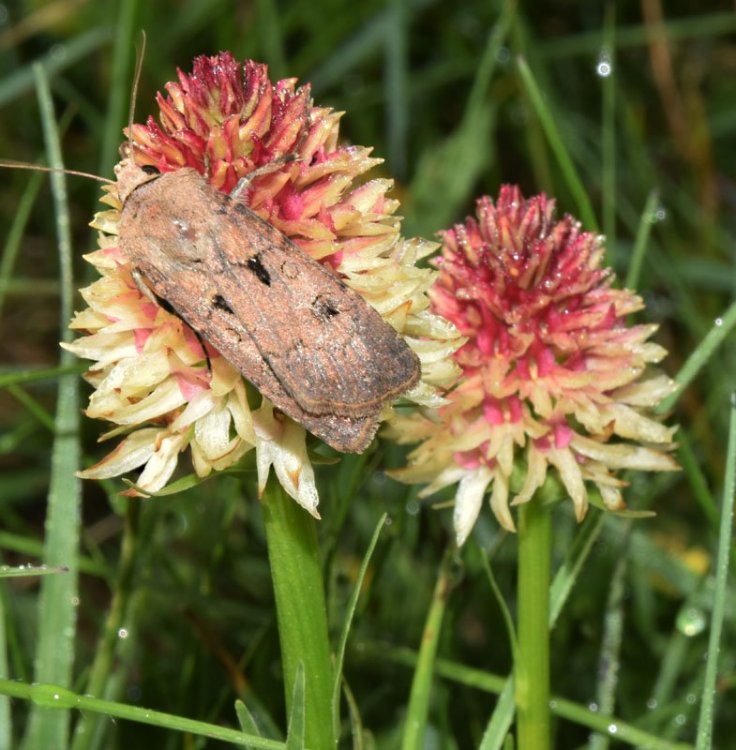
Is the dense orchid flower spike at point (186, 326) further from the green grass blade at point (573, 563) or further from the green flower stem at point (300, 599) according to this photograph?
the green grass blade at point (573, 563)

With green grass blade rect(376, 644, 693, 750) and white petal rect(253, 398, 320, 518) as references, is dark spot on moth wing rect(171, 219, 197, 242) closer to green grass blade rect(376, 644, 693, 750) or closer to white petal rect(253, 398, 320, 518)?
white petal rect(253, 398, 320, 518)

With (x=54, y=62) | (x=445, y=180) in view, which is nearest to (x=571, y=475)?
(x=445, y=180)

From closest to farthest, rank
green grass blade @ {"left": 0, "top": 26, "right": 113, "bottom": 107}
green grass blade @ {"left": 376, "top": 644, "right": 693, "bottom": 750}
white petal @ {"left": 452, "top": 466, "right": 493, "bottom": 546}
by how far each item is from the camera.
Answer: white petal @ {"left": 452, "top": 466, "right": 493, "bottom": 546} < green grass blade @ {"left": 376, "top": 644, "right": 693, "bottom": 750} < green grass blade @ {"left": 0, "top": 26, "right": 113, "bottom": 107}

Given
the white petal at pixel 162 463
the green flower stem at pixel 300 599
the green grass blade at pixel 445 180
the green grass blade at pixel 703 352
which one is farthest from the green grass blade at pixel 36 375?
the green grass blade at pixel 445 180

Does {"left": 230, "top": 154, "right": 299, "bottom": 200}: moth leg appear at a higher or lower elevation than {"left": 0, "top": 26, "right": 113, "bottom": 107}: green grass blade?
lower

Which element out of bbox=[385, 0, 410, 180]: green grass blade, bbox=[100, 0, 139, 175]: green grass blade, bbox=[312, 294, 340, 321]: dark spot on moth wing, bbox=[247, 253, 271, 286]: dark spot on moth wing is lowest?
bbox=[312, 294, 340, 321]: dark spot on moth wing

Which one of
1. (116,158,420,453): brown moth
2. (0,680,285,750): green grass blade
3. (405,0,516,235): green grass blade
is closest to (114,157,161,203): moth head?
(116,158,420,453): brown moth
